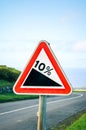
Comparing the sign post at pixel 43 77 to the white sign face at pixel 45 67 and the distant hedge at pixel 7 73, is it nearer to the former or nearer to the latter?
the white sign face at pixel 45 67

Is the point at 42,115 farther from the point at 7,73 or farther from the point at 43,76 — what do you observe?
the point at 7,73

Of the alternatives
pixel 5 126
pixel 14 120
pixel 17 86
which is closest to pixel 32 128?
pixel 5 126

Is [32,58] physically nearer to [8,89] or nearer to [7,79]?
[8,89]

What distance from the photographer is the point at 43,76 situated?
4.67m

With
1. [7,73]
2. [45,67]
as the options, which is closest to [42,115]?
[45,67]

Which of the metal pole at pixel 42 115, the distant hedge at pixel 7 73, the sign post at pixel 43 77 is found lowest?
the metal pole at pixel 42 115

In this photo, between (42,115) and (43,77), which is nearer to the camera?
(42,115)

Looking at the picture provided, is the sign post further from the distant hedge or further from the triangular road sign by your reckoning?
the distant hedge

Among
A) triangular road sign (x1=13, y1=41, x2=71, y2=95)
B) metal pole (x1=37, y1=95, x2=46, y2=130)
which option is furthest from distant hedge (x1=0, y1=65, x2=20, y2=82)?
metal pole (x1=37, y1=95, x2=46, y2=130)

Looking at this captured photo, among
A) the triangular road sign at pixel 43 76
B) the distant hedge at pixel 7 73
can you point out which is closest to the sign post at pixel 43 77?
the triangular road sign at pixel 43 76

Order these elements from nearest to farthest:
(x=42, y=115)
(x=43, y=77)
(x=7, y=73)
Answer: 1. (x=42, y=115)
2. (x=43, y=77)
3. (x=7, y=73)

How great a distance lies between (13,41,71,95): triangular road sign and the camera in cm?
466

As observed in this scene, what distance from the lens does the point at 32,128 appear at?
14445 mm

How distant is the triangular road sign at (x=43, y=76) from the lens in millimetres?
4660
